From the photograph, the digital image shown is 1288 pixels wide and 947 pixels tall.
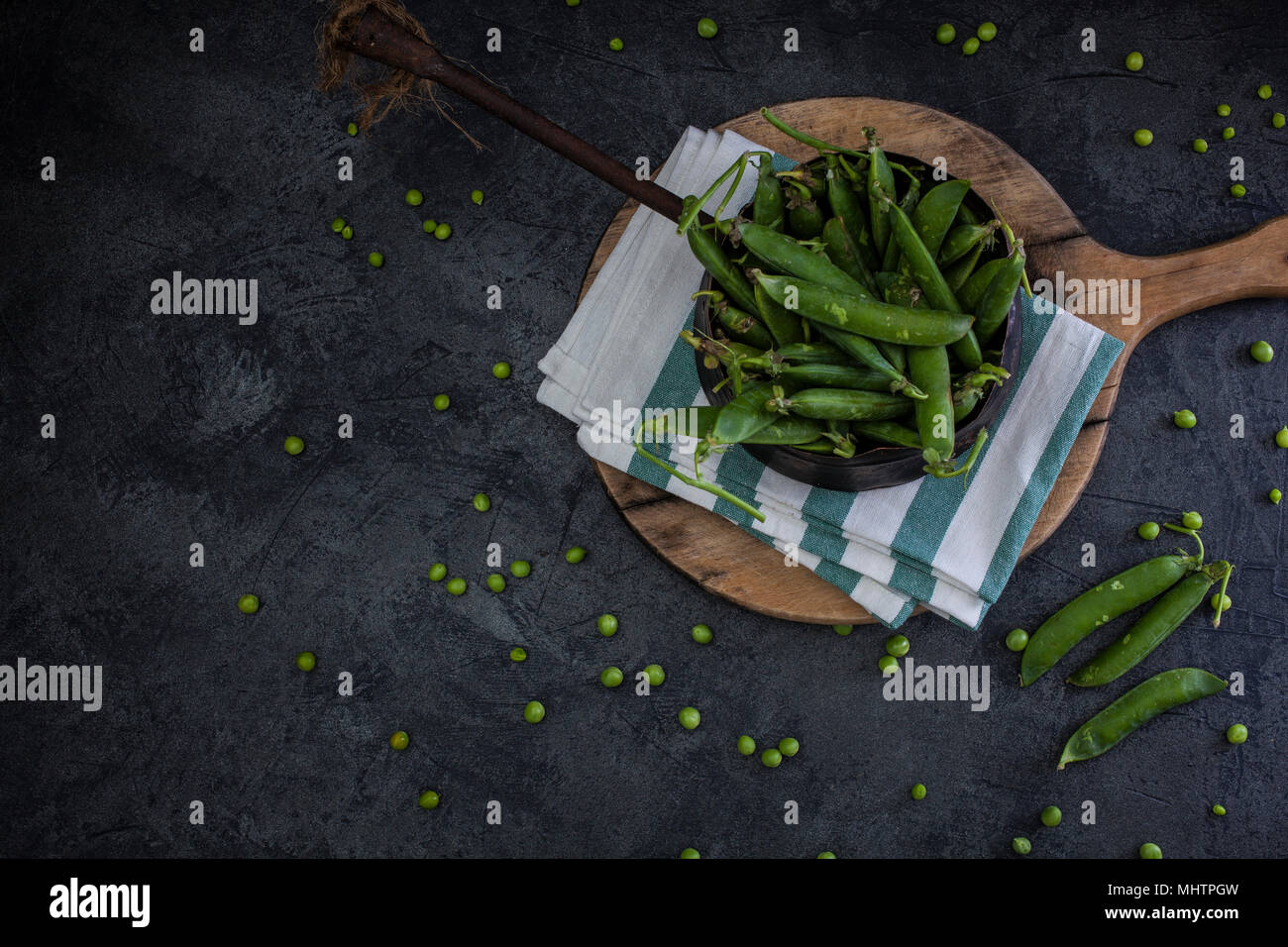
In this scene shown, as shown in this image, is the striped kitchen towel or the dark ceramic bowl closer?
the dark ceramic bowl

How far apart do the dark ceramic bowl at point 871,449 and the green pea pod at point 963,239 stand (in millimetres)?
90

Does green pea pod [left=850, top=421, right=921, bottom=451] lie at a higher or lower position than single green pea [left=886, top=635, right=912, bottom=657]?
higher

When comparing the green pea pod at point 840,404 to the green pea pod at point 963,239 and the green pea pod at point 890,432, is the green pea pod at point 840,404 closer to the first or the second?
the green pea pod at point 890,432

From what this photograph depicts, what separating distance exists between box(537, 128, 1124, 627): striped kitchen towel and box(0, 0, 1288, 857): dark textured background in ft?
1.46

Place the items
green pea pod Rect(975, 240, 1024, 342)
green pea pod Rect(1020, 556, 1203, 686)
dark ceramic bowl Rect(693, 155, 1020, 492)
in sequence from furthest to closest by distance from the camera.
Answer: green pea pod Rect(1020, 556, 1203, 686), dark ceramic bowl Rect(693, 155, 1020, 492), green pea pod Rect(975, 240, 1024, 342)

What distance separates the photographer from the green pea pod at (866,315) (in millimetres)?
1962

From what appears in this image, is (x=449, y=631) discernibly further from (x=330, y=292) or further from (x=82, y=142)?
(x=82, y=142)

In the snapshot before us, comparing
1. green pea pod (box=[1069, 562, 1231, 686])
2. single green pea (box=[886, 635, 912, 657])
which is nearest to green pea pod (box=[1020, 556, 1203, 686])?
green pea pod (box=[1069, 562, 1231, 686])

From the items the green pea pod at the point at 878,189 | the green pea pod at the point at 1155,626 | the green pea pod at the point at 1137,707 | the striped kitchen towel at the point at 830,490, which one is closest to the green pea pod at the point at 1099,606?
the green pea pod at the point at 1155,626

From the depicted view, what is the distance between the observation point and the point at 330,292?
3000 mm

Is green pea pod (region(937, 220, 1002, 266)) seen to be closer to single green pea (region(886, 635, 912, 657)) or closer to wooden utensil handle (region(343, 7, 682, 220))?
wooden utensil handle (region(343, 7, 682, 220))

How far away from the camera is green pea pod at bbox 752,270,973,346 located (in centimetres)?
196
